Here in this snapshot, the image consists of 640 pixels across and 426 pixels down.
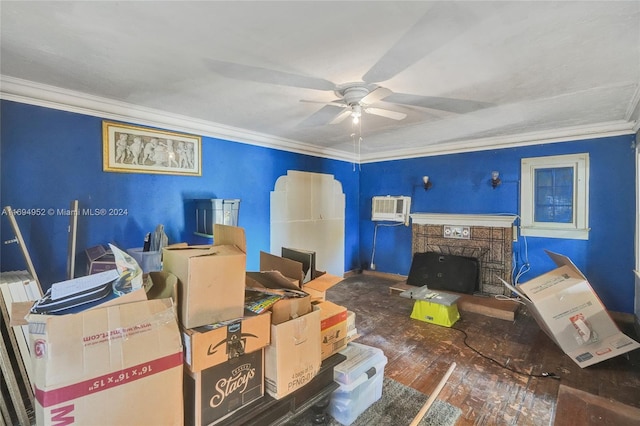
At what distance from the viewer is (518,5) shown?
4.40ft

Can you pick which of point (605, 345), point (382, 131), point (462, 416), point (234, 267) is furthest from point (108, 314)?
point (605, 345)

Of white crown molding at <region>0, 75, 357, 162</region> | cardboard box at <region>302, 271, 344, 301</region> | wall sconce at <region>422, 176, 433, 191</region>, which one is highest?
white crown molding at <region>0, 75, 357, 162</region>

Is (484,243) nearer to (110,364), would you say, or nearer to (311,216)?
(311,216)

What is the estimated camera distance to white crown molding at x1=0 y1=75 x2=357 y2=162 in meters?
2.20

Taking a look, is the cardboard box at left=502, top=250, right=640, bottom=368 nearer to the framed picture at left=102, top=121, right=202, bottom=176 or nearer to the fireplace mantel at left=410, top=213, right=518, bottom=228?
the fireplace mantel at left=410, top=213, right=518, bottom=228

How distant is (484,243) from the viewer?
4168 mm

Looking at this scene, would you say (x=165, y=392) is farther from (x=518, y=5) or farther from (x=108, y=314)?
(x=518, y=5)

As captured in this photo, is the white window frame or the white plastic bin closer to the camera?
the white plastic bin

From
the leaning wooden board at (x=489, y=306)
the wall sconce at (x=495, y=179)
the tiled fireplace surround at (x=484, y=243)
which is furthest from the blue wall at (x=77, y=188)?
the wall sconce at (x=495, y=179)

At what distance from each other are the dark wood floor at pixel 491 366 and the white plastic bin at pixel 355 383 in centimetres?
46

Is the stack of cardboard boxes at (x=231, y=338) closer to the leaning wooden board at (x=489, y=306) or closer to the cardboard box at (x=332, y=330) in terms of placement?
the cardboard box at (x=332, y=330)

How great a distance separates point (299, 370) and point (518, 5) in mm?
2006

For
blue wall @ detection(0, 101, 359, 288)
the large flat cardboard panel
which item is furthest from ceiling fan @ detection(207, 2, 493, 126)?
blue wall @ detection(0, 101, 359, 288)

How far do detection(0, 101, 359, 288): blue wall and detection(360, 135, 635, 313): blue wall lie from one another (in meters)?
2.98
